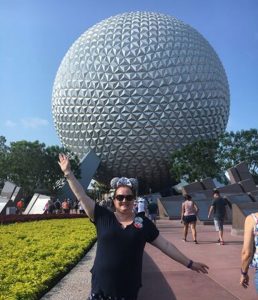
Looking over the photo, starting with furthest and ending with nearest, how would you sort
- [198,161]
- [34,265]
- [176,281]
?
[198,161] < [176,281] < [34,265]

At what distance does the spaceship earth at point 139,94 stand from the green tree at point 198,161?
2753mm

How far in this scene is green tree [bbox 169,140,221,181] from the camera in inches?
1710

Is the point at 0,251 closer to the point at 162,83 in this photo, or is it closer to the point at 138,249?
the point at 138,249

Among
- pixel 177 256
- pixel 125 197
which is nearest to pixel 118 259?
pixel 125 197

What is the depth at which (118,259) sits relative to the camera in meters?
3.76

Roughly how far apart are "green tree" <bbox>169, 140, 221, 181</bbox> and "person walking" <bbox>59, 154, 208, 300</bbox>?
3955 cm

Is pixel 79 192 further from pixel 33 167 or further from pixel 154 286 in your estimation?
pixel 33 167

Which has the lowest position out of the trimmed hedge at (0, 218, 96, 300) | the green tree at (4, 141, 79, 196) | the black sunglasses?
the trimmed hedge at (0, 218, 96, 300)

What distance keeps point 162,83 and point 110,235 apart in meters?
42.2

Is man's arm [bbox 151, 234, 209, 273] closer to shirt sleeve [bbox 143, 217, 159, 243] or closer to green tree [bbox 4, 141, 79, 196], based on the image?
shirt sleeve [bbox 143, 217, 159, 243]

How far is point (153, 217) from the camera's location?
2138 cm

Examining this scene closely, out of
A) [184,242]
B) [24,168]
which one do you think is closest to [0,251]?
[184,242]

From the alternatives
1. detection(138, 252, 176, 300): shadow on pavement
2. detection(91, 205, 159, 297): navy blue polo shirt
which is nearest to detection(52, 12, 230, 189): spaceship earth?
detection(138, 252, 176, 300): shadow on pavement

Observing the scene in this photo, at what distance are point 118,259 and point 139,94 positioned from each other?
41.8 m
